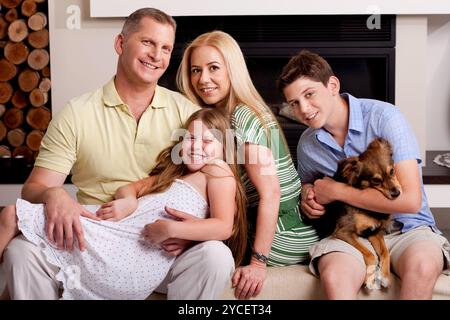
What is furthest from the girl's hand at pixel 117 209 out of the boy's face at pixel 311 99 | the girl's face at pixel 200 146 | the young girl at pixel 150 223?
the boy's face at pixel 311 99

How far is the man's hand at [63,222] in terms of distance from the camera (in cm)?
114

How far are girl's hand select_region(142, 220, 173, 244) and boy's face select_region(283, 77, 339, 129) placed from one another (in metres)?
0.32

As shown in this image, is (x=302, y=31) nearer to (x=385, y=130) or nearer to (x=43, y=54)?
(x=43, y=54)

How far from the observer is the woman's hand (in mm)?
1184

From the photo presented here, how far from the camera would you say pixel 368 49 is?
215cm

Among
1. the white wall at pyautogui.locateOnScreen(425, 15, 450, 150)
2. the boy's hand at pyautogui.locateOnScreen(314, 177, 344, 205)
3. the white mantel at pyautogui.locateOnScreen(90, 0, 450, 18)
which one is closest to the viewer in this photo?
the boy's hand at pyautogui.locateOnScreen(314, 177, 344, 205)

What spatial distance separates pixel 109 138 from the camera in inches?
51.2

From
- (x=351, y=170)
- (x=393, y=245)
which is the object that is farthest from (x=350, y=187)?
(x=393, y=245)

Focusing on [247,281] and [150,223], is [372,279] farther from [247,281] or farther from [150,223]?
[150,223]

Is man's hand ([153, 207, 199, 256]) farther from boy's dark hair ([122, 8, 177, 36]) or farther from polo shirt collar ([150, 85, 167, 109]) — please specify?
boy's dark hair ([122, 8, 177, 36])

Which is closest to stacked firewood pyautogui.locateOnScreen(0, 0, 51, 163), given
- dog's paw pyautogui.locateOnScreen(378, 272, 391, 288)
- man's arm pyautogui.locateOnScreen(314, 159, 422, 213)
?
man's arm pyautogui.locateOnScreen(314, 159, 422, 213)
